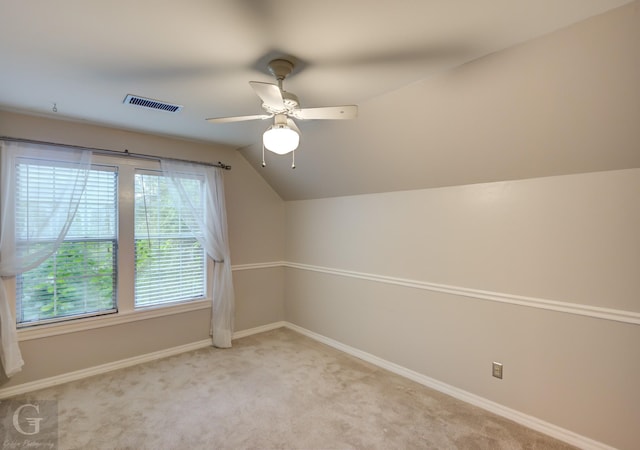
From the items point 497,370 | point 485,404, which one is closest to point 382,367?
point 485,404

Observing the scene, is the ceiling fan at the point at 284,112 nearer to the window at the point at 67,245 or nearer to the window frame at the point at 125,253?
the window frame at the point at 125,253

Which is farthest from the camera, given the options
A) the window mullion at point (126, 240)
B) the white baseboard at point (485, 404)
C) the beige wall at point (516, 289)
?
the window mullion at point (126, 240)

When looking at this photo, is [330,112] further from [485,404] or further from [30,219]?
[30,219]

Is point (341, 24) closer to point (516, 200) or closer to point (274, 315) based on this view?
point (516, 200)

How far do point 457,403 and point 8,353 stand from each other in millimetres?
3729

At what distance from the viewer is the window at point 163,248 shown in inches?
137

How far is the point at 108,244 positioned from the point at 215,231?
1085 mm

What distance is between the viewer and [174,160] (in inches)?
142

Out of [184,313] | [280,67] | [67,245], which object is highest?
[280,67]

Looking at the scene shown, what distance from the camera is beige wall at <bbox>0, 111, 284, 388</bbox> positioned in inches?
115

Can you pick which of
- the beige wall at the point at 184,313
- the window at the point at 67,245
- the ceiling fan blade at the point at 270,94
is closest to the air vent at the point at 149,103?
the beige wall at the point at 184,313

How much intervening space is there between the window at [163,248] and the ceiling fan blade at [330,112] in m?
2.28

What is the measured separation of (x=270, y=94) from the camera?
1.75 m

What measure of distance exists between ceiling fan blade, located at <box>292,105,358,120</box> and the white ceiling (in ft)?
0.99
